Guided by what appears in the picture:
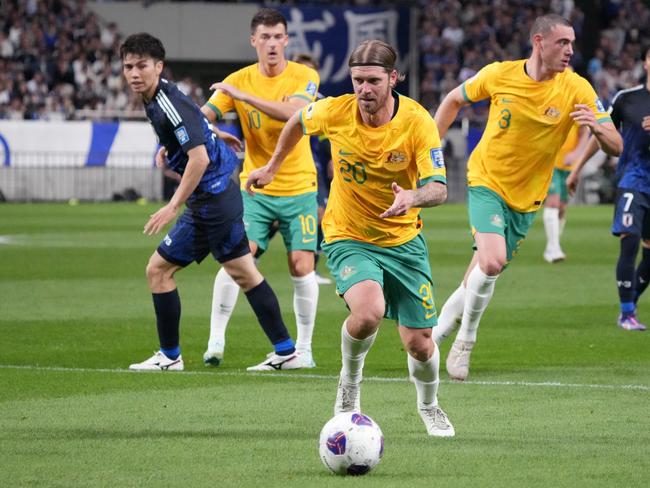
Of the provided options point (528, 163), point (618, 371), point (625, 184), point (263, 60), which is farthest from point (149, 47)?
point (625, 184)

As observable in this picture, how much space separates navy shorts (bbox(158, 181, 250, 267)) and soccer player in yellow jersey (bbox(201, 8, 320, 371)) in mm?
772

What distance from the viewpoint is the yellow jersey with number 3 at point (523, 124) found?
949 centimetres

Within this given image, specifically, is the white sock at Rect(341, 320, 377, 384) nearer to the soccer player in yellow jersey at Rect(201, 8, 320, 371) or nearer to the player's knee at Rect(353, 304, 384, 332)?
the player's knee at Rect(353, 304, 384, 332)

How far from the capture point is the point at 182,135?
28.7 feet

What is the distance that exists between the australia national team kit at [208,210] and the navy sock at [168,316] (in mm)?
257

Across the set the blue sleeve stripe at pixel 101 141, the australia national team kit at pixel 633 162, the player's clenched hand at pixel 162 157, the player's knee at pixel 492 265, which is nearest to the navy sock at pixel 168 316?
the player's clenched hand at pixel 162 157

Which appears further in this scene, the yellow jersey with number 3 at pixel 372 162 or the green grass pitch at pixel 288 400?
the yellow jersey with number 3 at pixel 372 162

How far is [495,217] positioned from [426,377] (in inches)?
97.1

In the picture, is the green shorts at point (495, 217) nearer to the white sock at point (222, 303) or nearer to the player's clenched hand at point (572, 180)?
the white sock at point (222, 303)

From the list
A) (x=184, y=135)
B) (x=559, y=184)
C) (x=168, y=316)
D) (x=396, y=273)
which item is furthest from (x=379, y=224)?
(x=559, y=184)

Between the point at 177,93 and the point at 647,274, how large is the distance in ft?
17.8

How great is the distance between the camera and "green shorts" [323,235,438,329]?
714 cm

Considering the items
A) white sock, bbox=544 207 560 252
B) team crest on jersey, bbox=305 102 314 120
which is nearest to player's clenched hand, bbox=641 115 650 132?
team crest on jersey, bbox=305 102 314 120

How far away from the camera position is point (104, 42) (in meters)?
37.4
